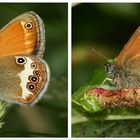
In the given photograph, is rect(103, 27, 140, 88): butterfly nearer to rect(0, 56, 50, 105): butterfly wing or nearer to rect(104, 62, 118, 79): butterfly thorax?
rect(104, 62, 118, 79): butterfly thorax

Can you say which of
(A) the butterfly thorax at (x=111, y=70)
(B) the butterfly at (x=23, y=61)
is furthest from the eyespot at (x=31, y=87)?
(A) the butterfly thorax at (x=111, y=70)

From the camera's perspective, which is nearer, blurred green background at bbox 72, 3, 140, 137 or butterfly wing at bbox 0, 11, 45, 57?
butterfly wing at bbox 0, 11, 45, 57

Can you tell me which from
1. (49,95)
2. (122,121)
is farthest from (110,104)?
(49,95)

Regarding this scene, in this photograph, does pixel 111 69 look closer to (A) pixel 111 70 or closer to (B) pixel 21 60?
(A) pixel 111 70

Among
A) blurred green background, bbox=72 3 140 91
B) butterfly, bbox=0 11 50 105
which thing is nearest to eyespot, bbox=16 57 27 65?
butterfly, bbox=0 11 50 105

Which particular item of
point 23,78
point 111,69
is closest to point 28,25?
point 23,78
